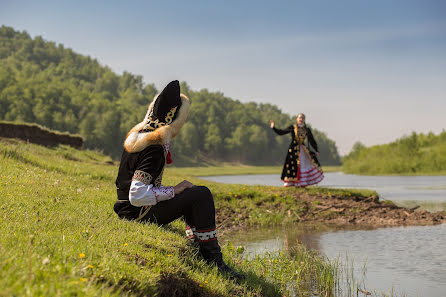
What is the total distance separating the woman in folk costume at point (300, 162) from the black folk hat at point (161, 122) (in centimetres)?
1060

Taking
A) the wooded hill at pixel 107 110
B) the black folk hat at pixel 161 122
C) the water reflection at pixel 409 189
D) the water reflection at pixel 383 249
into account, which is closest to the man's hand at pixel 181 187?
the black folk hat at pixel 161 122

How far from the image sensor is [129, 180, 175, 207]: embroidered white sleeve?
5.27 m

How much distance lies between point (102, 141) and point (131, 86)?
3514 inches

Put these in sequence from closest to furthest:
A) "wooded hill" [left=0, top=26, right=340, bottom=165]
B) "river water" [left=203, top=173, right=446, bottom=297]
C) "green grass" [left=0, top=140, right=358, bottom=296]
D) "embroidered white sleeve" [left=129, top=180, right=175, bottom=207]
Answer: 1. "green grass" [left=0, top=140, right=358, bottom=296]
2. "embroidered white sleeve" [left=129, top=180, right=175, bottom=207]
3. "river water" [left=203, top=173, right=446, bottom=297]
4. "wooded hill" [left=0, top=26, right=340, bottom=165]

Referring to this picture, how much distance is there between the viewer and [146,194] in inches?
208

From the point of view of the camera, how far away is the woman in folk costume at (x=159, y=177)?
5305 mm

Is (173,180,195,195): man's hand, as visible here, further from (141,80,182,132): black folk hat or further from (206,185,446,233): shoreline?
(206,185,446,233): shoreline

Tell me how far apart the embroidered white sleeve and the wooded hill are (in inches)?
3960

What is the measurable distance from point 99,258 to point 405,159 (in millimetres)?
53683

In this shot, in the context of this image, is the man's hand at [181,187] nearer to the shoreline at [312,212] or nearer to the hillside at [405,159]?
the shoreline at [312,212]

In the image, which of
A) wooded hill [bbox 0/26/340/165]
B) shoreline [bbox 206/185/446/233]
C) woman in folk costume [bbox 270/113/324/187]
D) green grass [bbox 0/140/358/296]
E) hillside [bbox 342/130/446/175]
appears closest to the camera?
green grass [bbox 0/140/358/296]

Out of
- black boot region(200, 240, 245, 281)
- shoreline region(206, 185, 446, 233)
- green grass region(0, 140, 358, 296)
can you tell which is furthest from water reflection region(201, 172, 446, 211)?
black boot region(200, 240, 245, 281)

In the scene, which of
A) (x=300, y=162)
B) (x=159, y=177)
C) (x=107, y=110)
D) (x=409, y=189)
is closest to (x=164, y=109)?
(x=159, y=177)

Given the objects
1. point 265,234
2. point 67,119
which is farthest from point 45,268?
point 67,119
